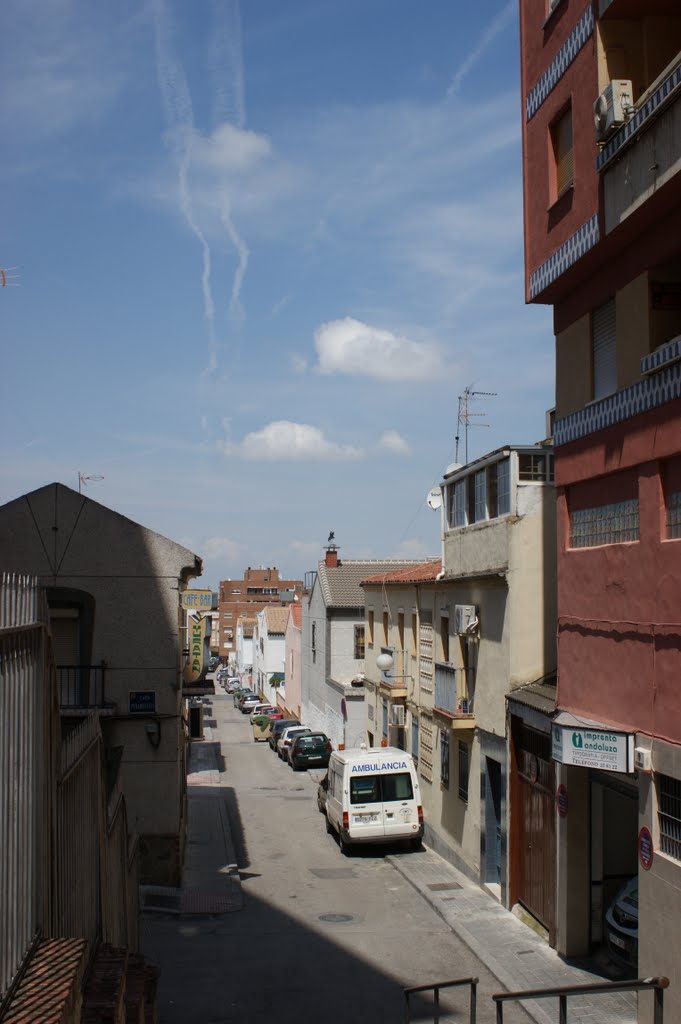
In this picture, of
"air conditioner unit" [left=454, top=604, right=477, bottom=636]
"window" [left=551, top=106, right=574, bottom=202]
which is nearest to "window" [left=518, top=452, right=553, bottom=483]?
"air conditioner unit" [left=454, top=604, right=477, bottom=636]

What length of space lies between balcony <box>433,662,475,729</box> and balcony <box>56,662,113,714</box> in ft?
22.1

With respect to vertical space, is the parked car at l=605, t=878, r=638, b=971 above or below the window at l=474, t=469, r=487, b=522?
below

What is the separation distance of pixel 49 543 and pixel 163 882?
22.4ft

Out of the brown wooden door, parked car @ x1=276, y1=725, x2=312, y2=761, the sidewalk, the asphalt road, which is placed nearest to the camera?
the sidewalk

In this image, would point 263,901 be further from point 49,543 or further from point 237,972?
point 49,543

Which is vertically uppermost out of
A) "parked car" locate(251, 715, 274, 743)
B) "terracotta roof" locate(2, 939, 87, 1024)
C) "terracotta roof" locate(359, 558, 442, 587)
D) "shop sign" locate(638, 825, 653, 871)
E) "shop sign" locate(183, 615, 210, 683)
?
"terracotta roof" locate(359, 558, 442, 587)

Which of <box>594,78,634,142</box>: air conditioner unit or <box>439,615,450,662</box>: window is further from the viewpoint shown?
<box>439,615,450,662</box>: window

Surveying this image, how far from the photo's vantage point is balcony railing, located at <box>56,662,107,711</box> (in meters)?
19.3

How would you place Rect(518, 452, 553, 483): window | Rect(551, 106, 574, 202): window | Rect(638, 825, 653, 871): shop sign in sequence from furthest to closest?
1. Rect(518, 452, 553, 483): window
2. Rect(551, 106, 574, 202): window
3. Rect(638, 825, 653, 871): shop sign

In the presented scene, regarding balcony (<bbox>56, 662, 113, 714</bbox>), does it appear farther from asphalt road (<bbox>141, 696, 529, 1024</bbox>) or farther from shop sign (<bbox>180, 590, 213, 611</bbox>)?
shop sign (<bbox>180, 590, 213, 611</bbox>)

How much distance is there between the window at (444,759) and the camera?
22.6 meters

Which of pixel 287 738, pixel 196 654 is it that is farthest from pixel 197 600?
pixel 287 738

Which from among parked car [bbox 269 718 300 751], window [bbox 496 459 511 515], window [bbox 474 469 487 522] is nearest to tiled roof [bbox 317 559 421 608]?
parked car [bbox 269 718 300 751]

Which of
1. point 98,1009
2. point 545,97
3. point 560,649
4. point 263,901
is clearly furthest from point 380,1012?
point 545,97
